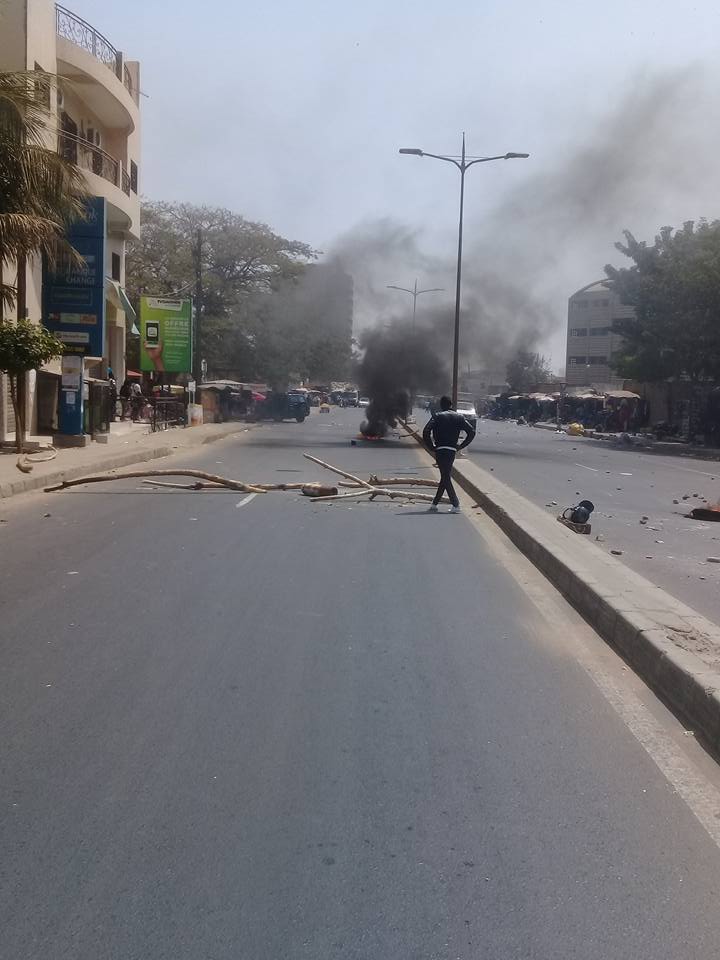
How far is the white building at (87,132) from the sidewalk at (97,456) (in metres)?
2.18

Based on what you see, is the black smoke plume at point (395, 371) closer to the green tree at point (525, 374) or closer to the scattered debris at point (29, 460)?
the scattered debris at point (29, 460)

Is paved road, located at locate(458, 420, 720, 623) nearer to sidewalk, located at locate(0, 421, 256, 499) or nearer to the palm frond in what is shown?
sidewalk, located at locate(0, 421, 256, 499)

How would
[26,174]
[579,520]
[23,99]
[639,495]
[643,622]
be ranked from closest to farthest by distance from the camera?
1. [643,622]
2. [579,520]
3. [23,99]
4. [26,174]
5. [639,495]

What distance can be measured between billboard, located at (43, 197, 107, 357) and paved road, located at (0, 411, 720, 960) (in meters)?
18.1

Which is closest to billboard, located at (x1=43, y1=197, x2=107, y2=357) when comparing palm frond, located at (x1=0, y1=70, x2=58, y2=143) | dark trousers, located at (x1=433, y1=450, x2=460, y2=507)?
palm frond, located at (x1=0, y1=70, x2=58, y2=143)

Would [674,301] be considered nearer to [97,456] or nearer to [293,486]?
[97,456]

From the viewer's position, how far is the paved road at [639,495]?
996 centimetres

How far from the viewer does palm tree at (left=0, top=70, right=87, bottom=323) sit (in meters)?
16.8

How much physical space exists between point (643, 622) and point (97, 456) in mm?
17785

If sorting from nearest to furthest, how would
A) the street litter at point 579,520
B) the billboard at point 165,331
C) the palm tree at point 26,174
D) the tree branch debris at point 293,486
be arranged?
1. the street litter at point 579,520
2. the tree branch debris at point 293,486
3. the palm tree at point 26,174
4. the billboard at point 165,331

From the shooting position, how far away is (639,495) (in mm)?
18422

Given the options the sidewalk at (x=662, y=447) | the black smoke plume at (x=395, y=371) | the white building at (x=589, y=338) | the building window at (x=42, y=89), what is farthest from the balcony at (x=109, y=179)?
the white building at (x=589, y=338)

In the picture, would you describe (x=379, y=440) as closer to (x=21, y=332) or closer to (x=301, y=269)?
(x=21, y=332)

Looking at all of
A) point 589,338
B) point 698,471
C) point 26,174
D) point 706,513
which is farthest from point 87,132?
point 589,338
